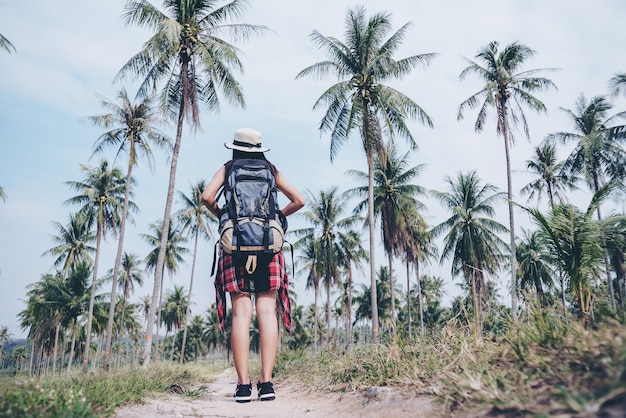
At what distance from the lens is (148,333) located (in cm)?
1388

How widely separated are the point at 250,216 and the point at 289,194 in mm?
578

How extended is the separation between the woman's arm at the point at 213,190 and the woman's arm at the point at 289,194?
1.61ft

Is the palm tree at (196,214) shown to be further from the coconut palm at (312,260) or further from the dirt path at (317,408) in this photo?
the dirt path at (317,408)

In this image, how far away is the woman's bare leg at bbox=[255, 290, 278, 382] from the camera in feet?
10.4

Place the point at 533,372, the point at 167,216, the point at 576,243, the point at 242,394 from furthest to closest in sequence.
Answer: the point at 167,216 → the point at 576,243 → the point at 242,394 → the point at 533,372

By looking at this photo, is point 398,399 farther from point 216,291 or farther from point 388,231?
point 388,231

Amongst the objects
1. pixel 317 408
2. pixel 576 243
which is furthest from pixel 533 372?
pixel 576 243

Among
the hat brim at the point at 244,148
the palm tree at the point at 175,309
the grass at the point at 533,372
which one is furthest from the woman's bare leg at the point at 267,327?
the palm tree at the point at 175,309

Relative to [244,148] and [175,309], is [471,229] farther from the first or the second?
[175,309]

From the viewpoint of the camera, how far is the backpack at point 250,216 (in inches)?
120

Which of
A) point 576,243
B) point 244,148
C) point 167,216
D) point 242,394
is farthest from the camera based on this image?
point 167,216

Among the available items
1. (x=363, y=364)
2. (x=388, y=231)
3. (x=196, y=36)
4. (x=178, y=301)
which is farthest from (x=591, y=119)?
(x=178, y=301)

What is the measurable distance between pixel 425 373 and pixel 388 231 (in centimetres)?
1933

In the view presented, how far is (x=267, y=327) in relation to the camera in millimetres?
3209
